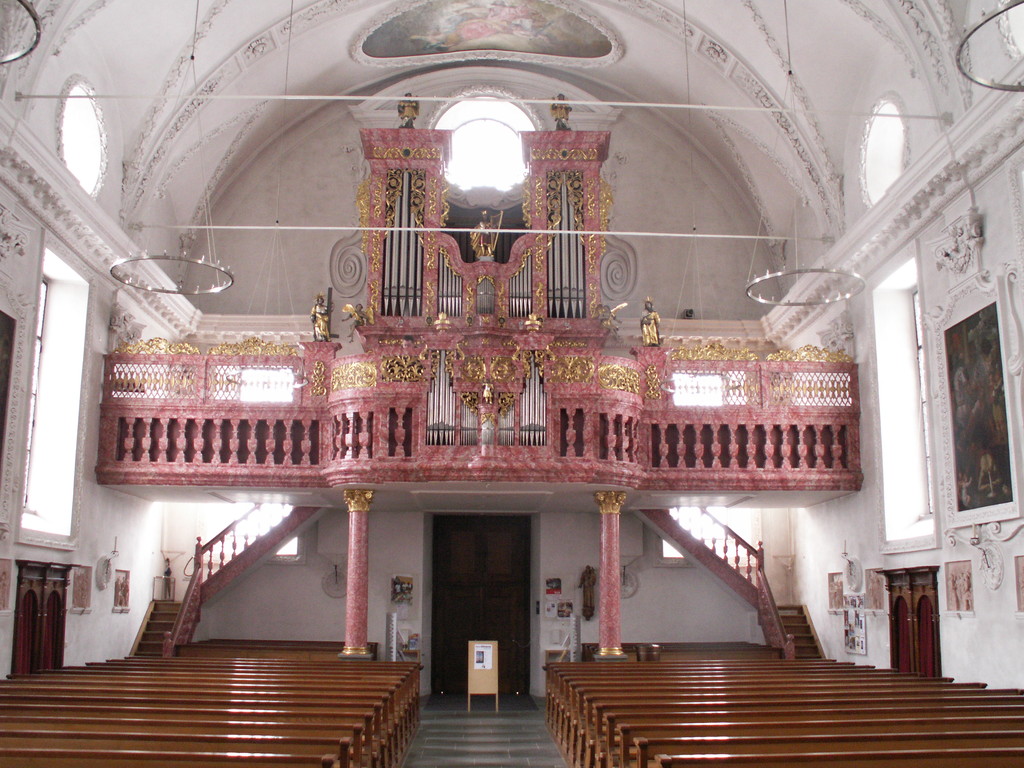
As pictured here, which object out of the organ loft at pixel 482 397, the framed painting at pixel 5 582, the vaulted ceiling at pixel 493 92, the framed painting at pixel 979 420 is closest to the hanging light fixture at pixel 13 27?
the vaulted ceiling at pixel 493 92

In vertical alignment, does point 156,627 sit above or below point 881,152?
below

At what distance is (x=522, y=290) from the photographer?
818 inches

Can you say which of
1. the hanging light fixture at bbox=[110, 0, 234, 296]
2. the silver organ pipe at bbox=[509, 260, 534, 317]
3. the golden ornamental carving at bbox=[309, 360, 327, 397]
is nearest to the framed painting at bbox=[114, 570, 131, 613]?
the golden ornamental carving at bbox=[309, 360, 327, 397]

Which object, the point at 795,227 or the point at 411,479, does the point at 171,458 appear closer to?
the point at 411,479

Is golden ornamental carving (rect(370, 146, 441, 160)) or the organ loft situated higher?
golden ornamental carving (rect(370, 146, 441, 160))

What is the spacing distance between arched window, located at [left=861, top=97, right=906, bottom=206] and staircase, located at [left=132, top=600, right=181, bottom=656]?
680 inches

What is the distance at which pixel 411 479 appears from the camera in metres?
18.8

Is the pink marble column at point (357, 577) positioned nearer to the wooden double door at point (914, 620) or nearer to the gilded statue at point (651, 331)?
the gilded statue at point (651, 331)

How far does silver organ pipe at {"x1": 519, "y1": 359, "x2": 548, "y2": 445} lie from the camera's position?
18.9 m

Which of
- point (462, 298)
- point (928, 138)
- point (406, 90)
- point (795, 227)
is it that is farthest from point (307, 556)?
point (928, 138)

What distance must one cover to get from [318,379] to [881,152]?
11.7 m

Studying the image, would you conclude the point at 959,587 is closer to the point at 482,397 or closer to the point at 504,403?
the point at 504,403

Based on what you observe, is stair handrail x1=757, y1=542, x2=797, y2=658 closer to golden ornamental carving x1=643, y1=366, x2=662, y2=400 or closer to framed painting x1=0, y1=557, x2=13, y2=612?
golden ornamental carving x1=643, y1=366, x2=662, y2=400

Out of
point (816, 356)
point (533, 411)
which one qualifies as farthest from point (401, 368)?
point (816, 356)
